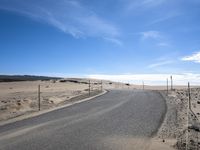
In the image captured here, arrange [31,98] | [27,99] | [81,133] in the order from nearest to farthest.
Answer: [81,133], [27,99], [31,98]

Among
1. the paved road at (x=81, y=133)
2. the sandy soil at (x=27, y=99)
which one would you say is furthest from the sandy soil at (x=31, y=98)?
the paved road at (x=81, y=133)

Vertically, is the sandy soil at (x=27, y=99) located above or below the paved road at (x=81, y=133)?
above

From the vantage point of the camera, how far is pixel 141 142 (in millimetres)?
11953

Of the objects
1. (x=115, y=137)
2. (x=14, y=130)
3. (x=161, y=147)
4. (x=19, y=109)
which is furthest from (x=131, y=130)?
(x=19, y=109)

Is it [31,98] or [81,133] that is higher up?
[31,98]

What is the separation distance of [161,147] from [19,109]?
16.1 m

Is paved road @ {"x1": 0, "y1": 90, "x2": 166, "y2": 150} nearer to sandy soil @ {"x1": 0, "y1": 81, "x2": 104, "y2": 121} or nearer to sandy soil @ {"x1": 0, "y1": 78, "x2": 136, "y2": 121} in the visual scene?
sandy soil @ {"x1": 0, "y1": 78, "x2": 136, "y2": 121}

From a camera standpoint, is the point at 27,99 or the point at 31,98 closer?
the point at 27,99

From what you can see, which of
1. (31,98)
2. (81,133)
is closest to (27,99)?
(31,98)

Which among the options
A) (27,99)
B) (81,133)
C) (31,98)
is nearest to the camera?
(81,133)

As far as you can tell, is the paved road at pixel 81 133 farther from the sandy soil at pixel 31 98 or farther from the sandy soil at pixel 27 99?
the sandy soil at pixel 27 99

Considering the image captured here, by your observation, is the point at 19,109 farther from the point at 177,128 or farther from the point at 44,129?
the point at 177,128

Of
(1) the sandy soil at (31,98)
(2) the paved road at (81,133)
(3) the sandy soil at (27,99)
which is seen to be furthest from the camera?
(1) the sandy soil at (31,98)

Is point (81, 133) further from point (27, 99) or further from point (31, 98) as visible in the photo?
point (31, 98)
